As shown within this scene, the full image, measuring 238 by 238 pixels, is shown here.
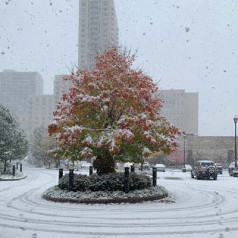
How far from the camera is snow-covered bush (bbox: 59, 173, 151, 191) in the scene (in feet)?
55.8

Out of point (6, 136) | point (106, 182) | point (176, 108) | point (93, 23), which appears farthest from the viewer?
point (176, 108)

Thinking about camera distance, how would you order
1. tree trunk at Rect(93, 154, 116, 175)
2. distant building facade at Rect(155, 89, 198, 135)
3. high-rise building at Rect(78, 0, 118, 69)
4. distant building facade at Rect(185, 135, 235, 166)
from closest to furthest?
tree trunk at Rect(93, 154, 116, 175) → distant building facade at Rect(185, 135, 235, 166) → high-rise building at Rect(78, 0, 118, 69) → distant building facade at Rect(155, 89, 198, 135)

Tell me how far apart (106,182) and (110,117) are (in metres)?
3.30

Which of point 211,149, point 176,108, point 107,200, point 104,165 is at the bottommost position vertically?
point 107,200

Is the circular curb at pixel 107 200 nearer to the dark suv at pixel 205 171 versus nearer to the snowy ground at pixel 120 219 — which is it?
the snowy ground at pixel 120 219

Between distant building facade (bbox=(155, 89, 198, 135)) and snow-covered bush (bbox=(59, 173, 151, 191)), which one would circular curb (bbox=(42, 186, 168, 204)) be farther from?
distant building facade (bbox=(155, 89, 198, 135))

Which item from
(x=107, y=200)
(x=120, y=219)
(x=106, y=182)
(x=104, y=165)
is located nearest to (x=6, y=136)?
(x=104, y=165)

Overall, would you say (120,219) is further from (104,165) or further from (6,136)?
(6,136)

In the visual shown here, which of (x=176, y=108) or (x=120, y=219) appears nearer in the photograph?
(x=120, y=219)

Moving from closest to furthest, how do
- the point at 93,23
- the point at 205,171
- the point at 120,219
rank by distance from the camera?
the point at 120,219 < the point at 205,171 < the point at 93,23

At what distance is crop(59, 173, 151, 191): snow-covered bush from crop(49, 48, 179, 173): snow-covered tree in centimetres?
101

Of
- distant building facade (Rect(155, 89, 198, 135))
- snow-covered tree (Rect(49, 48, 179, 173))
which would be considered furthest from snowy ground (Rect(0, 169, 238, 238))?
distant building facade (Rect(155, 89, 198, 135))

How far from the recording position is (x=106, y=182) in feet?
55.8

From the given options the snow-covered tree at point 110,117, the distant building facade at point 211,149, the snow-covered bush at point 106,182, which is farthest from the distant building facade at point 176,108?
the snow-covered bush at point 106,182
